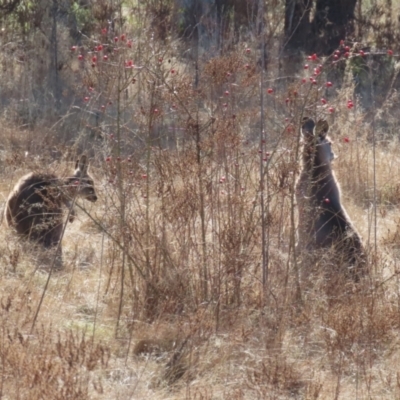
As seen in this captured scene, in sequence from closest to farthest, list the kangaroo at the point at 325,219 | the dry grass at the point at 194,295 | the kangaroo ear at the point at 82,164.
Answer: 1. the dry grass at the point at 194,295
2. the kangaroo at the point at 325,219
3. the kangaroo ear at the point at 82,164

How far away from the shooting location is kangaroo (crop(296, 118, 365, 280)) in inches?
281

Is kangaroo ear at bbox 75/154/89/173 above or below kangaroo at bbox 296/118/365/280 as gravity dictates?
above

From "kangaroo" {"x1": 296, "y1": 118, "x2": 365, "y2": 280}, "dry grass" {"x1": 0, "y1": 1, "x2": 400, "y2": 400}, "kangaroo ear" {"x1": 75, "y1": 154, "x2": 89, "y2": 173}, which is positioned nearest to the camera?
"dry grass" {"x1": 0, "y1": 1, "x2": 400, "y2": 400}

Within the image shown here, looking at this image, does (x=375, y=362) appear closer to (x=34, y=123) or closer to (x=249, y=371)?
(x=249, y=371)

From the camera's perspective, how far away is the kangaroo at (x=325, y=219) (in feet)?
23.5

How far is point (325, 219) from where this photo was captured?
8.02 metres

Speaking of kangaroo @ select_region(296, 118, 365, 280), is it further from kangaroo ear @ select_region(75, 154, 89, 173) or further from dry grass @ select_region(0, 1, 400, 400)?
kangaroo ear @ select_region(75, 154, 89, 173)

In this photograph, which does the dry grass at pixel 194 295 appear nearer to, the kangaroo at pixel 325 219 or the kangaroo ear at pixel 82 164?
the kangaroo at pixel 325 219

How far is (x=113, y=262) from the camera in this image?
7.06 meters

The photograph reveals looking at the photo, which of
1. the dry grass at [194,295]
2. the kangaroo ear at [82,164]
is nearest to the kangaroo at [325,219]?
the dry grass at [194,295]

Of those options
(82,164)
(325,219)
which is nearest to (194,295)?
(325,219)

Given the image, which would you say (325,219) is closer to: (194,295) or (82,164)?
(194,295)

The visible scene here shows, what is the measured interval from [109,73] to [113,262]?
155 centimetres

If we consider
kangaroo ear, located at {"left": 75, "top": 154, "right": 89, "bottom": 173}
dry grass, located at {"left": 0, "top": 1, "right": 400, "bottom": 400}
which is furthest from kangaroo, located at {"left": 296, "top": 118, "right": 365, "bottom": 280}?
kangaroo ear, located at {"left": 75, "top": 154, "right": 89, "bottom": 173}
